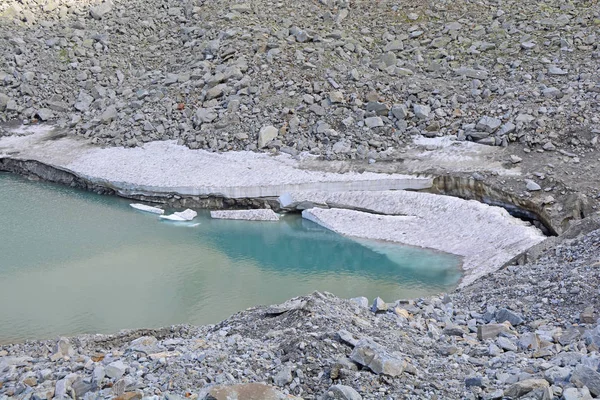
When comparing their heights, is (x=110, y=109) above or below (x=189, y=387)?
above

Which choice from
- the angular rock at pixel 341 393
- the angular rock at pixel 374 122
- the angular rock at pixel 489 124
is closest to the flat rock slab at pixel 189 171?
the angular rock at pixel 374 122

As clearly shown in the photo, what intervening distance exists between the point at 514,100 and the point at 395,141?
15.1 ft

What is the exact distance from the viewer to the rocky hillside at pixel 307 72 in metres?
25.9

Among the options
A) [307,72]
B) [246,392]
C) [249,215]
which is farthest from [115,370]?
[307,72]

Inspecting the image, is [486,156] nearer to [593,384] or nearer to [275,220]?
[275,220]

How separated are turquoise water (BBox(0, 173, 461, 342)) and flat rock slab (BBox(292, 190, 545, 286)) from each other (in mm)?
482

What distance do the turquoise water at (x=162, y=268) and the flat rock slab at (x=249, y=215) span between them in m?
0.22

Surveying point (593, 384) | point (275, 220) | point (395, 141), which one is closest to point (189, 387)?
point (593, 384)

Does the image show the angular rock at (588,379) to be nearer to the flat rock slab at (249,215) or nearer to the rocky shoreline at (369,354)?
the rocky shoreline at (369,354)

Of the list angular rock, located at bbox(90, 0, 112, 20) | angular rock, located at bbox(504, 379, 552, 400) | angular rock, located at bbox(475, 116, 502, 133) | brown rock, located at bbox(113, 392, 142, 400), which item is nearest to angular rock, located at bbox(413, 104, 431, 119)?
angular rock, located at bbox(475, 116, 502, 133)

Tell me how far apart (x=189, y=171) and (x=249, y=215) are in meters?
3.21

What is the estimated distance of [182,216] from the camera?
23.2 metres

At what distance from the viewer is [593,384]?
7.74 meters

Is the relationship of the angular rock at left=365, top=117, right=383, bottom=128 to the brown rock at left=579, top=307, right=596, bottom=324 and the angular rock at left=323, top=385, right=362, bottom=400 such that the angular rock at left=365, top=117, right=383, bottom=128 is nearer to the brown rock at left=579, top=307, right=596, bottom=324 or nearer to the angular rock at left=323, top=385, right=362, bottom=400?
the brown rock at left=579, top=307, right=596, bottom=324
